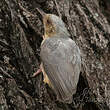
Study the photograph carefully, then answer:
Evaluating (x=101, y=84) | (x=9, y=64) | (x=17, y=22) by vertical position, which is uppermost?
(x=17, y=22)

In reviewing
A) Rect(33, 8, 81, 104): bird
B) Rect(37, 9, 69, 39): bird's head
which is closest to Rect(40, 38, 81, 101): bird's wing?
Rect(33, 8, 81, 104): bird

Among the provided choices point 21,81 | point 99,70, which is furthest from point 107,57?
point 21,81

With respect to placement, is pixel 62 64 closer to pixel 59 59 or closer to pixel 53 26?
pixel 59 59

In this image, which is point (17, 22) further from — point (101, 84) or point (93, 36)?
point (101, 84)

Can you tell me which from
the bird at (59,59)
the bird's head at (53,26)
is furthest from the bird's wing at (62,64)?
the bird's head at (53,26)

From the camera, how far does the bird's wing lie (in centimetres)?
370

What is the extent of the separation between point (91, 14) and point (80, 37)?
1.59ft

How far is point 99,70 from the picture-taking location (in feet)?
14.3

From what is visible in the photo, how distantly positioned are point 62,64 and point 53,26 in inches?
33.1

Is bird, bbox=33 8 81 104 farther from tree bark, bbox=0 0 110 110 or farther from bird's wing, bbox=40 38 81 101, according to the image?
tree bark, bbox=0 0 110 110

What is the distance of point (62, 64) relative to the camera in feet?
12.7

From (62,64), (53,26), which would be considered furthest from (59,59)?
(53,26)

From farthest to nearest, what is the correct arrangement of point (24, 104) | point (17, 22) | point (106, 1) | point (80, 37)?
point (106, 1)
point (80, 37)
point (17, 22)
point (24, 104)

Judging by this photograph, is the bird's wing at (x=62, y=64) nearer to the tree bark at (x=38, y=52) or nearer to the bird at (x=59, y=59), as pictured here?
the bird at (x=59, y=59)
